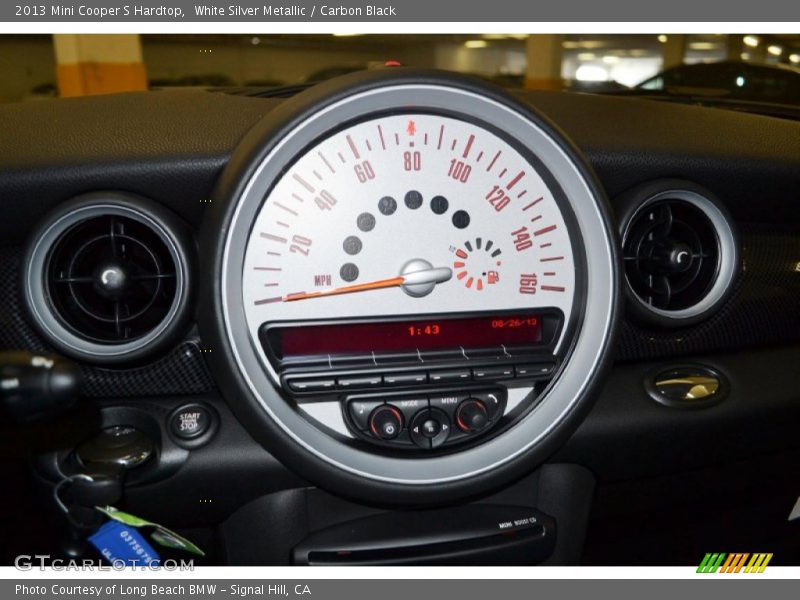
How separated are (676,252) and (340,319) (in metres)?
0.59

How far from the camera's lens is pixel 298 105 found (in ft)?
3.59

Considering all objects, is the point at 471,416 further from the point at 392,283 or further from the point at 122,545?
the point at 122,545

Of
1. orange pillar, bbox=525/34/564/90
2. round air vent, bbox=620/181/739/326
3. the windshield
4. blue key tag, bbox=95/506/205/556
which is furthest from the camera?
orange pillar, bbox=525/34/564/90

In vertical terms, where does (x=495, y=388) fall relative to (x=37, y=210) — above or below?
below

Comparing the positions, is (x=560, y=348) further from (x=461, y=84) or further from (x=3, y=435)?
(x=3, y=435)

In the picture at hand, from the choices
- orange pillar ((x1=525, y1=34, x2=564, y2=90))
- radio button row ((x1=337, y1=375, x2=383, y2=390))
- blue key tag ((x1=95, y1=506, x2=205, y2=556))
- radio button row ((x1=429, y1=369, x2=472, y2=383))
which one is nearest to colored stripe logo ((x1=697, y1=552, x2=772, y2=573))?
radio button row ((x1=429, y1=369, x2=472, y2=383))

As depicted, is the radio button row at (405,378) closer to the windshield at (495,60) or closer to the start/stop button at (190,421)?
the start/stop button at (190,421)

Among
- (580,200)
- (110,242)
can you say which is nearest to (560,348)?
(580,200)

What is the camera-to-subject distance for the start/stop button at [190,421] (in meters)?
1.18

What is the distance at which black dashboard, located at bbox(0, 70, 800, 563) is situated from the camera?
112 centimetres

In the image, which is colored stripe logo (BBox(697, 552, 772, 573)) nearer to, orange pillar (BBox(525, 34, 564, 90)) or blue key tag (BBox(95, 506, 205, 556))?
blue key tag (BBox(95, 506, 205, 556))

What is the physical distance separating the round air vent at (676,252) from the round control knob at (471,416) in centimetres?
35

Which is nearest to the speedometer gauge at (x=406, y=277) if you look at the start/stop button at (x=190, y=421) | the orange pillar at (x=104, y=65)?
the start/stop button at (x=190, y=421)

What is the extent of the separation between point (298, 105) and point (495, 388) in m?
0.51
